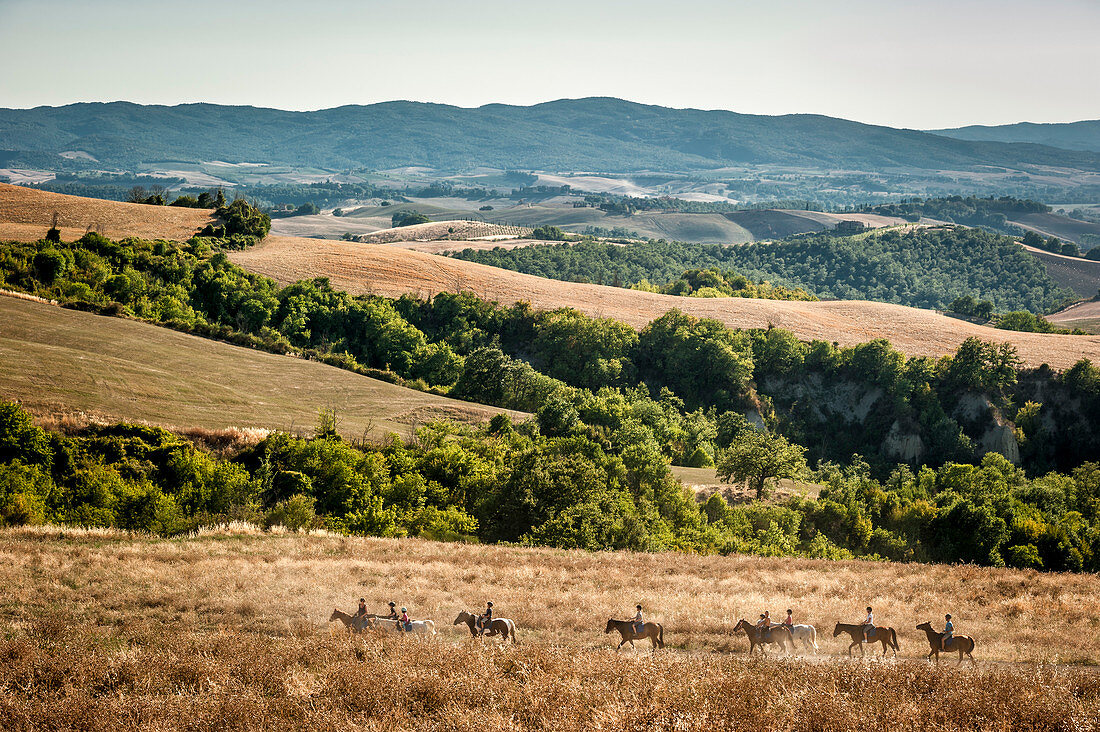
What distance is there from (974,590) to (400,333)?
2889 inches

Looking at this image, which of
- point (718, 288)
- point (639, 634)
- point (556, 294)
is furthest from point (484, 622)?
point (718, 288)

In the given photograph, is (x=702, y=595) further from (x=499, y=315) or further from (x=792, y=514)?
(x=499, y=315)

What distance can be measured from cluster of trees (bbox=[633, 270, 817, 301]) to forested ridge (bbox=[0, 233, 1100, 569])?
48.3 metres

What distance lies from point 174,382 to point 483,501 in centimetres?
2524

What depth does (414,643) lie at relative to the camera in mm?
20703

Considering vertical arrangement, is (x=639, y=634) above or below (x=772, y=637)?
above

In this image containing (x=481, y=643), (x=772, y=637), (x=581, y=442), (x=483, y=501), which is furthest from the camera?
(x=581, y=442)

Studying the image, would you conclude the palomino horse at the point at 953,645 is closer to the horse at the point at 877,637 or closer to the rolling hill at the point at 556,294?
the horse at the point at 877,637

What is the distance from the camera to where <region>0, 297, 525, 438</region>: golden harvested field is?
4872 centimetres

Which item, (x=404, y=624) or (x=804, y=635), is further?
(x=804, y=635)

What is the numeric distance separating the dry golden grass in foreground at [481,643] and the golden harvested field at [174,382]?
1757cm

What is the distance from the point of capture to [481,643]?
20938 mm

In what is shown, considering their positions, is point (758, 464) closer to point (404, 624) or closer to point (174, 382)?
point (174, 382)

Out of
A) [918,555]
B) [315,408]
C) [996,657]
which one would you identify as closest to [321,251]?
[315,408]
